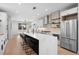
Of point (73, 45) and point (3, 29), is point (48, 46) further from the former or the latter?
point (3, 29)

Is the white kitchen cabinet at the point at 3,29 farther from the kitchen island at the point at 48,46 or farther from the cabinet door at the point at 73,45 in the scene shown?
the cabinet door at the point at 73,45

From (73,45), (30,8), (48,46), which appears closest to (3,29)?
(30,8)

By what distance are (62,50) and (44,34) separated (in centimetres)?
66

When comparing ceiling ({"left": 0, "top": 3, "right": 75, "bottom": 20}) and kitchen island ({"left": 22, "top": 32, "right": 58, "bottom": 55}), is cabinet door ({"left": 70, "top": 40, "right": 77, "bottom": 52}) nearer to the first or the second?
kitchen island ({"left": 22, "top": 32, "right": 58, "bottom": 55})

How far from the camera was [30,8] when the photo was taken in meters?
3.59

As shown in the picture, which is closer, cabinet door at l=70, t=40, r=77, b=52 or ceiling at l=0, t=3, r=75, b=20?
ceiling at l=0, t=3, r=75, b=20

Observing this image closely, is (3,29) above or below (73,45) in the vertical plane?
above

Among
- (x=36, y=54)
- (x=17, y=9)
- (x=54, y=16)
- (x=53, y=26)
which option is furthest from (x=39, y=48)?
(x=17, y=9)

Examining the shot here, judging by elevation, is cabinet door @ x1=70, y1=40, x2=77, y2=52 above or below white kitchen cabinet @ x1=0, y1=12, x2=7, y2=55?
below

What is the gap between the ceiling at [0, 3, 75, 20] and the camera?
3.42 meters

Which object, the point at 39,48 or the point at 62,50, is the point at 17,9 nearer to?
the point at 39,48

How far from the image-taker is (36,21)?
3664 mm

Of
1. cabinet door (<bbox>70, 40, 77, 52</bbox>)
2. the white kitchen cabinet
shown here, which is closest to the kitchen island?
cabinet door (<bbox>70, 40, 77, 52</bbox>)
